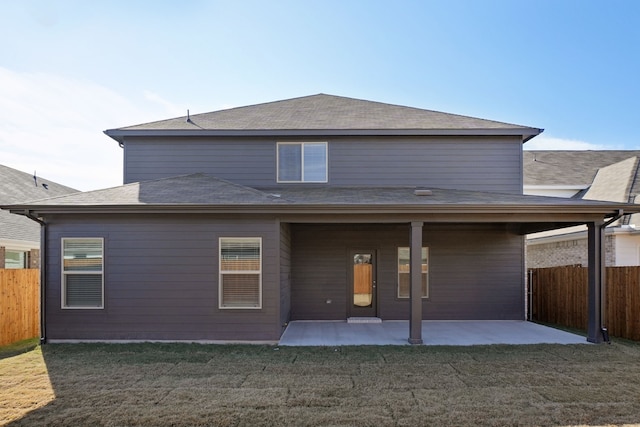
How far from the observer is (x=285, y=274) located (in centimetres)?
1030

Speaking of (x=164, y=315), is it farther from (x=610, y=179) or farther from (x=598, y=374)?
(x=610, y=179)

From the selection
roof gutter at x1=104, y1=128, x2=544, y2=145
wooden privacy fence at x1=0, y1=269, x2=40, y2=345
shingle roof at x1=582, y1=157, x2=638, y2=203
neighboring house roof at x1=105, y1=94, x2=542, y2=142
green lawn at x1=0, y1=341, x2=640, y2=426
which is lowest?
green lawn at x1=0, y1=341, x2=640, y2=426

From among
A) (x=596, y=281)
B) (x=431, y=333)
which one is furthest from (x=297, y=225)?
(x=596, y=281)

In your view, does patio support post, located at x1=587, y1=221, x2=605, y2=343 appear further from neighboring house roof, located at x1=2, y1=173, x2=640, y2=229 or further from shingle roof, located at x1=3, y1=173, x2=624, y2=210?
shingle roof, located at x1=3, y1=173, x2=624, y2=210

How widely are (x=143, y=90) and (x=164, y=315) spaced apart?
7.19 m

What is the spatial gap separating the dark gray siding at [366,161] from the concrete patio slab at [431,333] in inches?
134

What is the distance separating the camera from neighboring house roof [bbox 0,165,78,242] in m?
12.8

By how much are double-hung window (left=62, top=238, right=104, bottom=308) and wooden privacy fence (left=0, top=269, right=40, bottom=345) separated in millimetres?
1194

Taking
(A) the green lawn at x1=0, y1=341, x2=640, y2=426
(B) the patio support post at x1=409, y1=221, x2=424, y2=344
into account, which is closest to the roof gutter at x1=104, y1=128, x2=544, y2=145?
(B) the patio support post at x1=409, y1=221, x2=424, y2=344

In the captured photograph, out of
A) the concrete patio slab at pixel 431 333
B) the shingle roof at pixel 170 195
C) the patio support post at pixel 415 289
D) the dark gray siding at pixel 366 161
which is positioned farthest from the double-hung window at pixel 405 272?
the shingle roof at pixel 170 195

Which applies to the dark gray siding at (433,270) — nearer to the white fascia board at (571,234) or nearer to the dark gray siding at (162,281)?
the dark gray siding at (162,281)

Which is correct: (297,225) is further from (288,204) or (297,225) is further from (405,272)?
(288,204)

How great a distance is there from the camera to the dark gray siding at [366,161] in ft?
37.3

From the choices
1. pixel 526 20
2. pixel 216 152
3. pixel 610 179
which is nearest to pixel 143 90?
pixel 216 152
